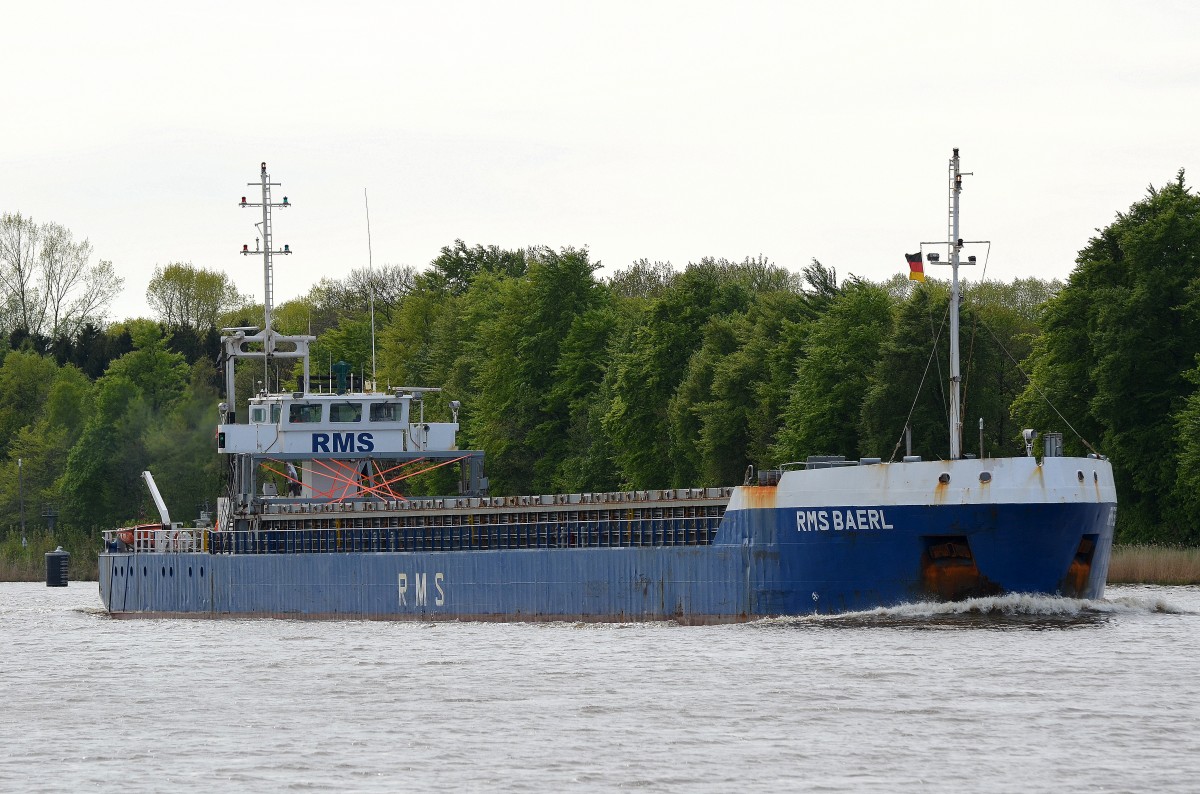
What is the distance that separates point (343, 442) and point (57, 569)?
32.9 meters

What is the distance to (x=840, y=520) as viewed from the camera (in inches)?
1496

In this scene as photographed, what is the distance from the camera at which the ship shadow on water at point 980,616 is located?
3653 cm

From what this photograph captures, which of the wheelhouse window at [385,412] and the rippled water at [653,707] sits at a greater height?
the wheelhouse window at [385,412]

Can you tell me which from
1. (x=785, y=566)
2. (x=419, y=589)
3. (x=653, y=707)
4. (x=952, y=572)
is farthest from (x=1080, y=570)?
(x=419, y=589)

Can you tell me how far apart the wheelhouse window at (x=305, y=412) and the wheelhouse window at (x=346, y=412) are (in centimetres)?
45

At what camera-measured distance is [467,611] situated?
46.2 meters

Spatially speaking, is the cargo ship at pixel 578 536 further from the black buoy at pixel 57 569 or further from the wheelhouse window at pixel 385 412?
the black buoy at pixel 57 569

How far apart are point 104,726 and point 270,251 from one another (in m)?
31.0

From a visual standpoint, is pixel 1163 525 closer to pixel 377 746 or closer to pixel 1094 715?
pixel 1094 715

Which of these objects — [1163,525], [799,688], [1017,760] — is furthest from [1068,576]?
[1163,525]

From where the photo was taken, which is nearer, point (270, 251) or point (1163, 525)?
point (270, 251)

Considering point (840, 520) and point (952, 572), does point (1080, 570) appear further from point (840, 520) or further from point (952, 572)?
point (840, 520)

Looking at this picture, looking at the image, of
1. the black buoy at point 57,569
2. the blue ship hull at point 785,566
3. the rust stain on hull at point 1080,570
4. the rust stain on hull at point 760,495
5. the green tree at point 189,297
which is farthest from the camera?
the green tree at point 189,297

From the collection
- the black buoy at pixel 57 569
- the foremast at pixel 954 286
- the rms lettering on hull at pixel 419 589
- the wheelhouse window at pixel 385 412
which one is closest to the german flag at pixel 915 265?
the foremast at pixel 954 286
